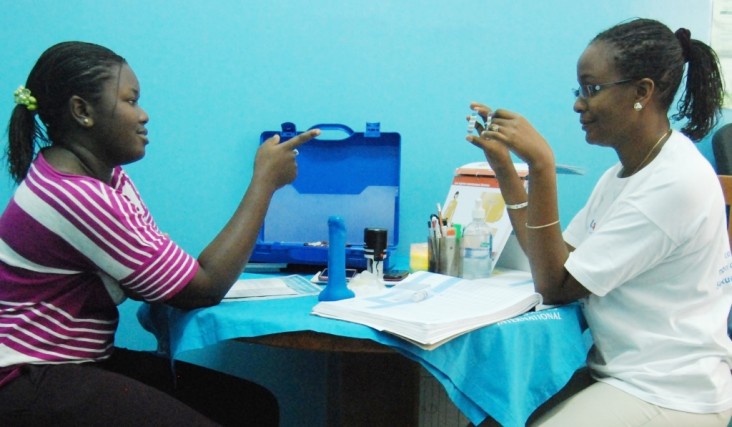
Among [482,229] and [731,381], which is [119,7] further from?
[731,381]

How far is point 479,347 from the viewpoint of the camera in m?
0.85

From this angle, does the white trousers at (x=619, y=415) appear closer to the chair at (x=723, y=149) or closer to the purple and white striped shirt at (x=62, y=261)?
the purple and white striped shirt at (x=62, y=261)

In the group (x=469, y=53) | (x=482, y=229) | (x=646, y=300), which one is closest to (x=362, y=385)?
(x=482, y=229)

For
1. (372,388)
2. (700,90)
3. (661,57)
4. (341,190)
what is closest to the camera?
(661,57)

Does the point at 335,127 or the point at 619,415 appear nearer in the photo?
the point at 619,415

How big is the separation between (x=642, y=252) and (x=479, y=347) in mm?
308

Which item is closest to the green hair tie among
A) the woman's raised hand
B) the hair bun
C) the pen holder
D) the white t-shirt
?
the woman's raised hand

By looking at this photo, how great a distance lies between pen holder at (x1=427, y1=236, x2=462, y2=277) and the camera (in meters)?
1.21

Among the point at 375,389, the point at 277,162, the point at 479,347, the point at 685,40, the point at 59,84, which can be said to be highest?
the point at 685,40

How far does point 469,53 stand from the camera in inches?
62.3

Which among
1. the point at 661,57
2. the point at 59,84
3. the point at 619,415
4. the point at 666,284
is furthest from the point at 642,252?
the point at 59,84

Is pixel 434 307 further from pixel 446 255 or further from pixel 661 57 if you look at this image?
pixel 661 57

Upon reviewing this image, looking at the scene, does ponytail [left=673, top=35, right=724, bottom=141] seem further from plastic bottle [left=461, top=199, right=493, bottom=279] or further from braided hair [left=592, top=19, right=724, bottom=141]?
plastic bottle [left=461, top=199, right=493, bottom=279]

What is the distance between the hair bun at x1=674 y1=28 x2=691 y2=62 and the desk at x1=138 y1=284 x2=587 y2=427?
539 mm
